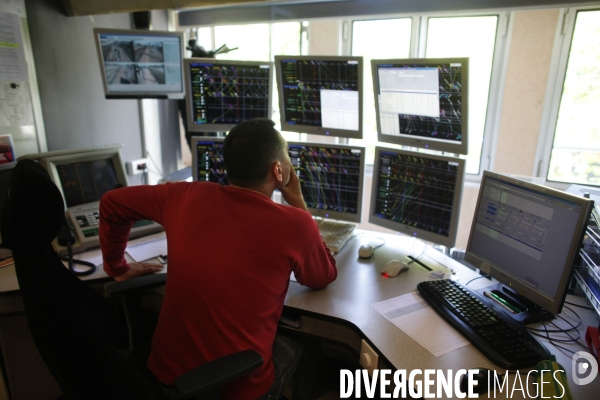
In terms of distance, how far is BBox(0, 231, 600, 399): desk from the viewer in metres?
1.20

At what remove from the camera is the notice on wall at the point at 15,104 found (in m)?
1.92

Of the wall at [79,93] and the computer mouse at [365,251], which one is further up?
the wall at [79,93]

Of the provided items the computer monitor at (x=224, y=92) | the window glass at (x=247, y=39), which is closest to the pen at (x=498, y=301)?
the computer monitor at (x=224, y=92)

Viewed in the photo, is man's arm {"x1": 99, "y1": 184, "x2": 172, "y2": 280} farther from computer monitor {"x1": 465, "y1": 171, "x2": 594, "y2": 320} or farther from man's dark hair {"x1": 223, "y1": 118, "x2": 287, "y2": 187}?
computer monitor {"x1": 465, "y1": 171, "x2": 594, "y2": 320}

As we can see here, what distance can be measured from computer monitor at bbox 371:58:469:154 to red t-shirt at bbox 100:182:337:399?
2.65 feet

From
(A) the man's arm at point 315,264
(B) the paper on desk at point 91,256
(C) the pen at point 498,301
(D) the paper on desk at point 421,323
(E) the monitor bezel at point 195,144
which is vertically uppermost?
(E) the monitor bezel at point 195,144

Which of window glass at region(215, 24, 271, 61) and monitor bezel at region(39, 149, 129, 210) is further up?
window glass at region(215, 24, 271, 61)

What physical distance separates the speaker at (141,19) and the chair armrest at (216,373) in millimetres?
2242

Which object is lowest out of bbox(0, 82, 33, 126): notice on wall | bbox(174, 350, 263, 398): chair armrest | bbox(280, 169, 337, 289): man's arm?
bbox(174, 350, 263, 398): chair armrest

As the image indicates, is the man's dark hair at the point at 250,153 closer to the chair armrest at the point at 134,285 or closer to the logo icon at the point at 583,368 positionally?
the chair armrest at the point at 134,285

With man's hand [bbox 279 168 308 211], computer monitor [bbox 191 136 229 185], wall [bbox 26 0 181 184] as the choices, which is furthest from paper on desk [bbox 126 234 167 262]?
wall [bbox 26 0 181 184]

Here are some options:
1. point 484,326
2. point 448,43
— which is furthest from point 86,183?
point 448,43

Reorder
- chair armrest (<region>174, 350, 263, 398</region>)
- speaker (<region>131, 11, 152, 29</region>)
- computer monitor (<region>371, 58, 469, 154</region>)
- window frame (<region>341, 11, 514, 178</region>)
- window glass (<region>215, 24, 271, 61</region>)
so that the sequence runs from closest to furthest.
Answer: chair armrest (<region>174, 350, 263, 398</region>), computer monitor (<region>371, 58, 469, 154</region>), speaker (<region>131, 11, 152, 29</region>), window frame (<region>341, 11, 514, 178</region>), window glass (<region>215, 24, 271, 61</region>)

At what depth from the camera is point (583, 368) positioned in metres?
1.18
